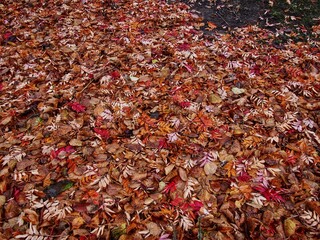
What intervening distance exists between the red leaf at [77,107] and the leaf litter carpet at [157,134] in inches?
0.6

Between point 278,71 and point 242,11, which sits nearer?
point 278,71

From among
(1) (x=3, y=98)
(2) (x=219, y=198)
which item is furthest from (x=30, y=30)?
(2) (x=219, y=198)

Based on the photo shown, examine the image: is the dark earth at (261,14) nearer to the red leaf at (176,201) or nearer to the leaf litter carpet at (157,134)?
the leaf litter carpet at (157,134)

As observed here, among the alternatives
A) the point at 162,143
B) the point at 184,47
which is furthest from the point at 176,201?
the point at 184,47

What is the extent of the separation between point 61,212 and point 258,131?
2406 mm

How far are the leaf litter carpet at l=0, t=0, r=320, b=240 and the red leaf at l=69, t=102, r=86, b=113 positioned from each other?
0.05 ft

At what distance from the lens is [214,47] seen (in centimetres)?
480

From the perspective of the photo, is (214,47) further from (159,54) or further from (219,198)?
(219,198)

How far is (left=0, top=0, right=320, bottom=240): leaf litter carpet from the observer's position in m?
2.54

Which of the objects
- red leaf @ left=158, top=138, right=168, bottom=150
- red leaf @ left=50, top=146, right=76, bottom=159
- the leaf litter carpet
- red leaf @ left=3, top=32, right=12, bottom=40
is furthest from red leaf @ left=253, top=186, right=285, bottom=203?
red leaf @ left=3, top=32, right=12, bottom=40

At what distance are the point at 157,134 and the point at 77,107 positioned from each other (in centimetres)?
119

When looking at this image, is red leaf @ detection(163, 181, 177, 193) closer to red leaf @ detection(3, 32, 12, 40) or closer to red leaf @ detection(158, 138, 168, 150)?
red leaf @ detection(158, 138, 168, 150)

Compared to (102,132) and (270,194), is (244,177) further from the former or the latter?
(102,132)

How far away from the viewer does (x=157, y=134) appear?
10.8 feet
